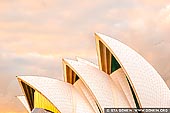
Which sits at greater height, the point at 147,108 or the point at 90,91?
the point at 90,91

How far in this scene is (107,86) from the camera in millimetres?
29719

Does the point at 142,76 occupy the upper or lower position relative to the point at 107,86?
upper

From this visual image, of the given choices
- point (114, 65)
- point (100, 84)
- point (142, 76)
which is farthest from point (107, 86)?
point (142, 76)

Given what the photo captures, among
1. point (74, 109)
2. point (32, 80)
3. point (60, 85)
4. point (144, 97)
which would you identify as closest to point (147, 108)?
point (144, 97)

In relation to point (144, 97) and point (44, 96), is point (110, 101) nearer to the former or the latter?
point (144, 97)

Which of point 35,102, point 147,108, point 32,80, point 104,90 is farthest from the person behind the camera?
point 35,102

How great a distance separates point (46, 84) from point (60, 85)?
56.5 inches

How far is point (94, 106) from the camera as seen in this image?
1161 inches

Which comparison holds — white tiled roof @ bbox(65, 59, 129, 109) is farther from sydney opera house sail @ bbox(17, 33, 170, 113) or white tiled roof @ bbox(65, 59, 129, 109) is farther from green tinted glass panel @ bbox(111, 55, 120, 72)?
green tinted glass panel @ bbox(111, 55, 120, 72)

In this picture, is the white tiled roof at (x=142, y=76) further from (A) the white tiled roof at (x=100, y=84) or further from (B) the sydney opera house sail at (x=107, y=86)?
(A) the white tiled roof at (x=100, y=84)

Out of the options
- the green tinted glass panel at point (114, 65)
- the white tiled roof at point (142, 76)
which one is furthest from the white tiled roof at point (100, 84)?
the white tiled roof at point (142, 76)

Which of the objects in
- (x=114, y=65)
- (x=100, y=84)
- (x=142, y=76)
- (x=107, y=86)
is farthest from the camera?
(x=114, y=65)

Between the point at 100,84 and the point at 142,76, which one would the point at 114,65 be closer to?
the point at 100,84

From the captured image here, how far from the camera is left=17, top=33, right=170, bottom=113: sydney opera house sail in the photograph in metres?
28.3
